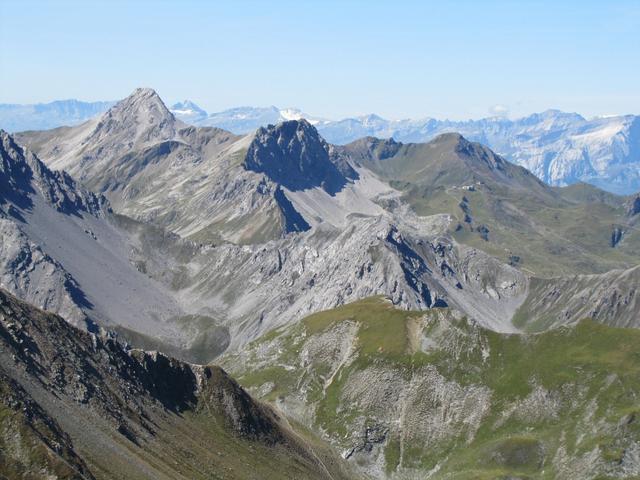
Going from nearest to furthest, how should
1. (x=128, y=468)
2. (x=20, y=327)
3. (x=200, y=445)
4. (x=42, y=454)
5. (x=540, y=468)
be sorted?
1. (x=42, y=454)
2. (x=128, y=468)
3. (x=20, y=327)
4. (x=200, y=445)
5. (x=540, y=468)

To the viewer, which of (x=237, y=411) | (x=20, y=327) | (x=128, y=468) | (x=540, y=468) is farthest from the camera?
(x=540, y=468)

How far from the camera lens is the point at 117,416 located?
146750mm

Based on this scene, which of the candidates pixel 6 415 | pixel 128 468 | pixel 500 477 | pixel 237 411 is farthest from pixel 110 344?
pixel 500 477

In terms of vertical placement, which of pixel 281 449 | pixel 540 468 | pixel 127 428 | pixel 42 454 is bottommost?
pixel 540 468

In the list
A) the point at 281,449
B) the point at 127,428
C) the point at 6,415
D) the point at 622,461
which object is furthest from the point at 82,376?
the point at 622,461

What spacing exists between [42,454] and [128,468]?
22181 millimetres

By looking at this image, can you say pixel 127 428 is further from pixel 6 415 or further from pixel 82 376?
pixel 6 415

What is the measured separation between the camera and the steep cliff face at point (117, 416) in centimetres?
11452

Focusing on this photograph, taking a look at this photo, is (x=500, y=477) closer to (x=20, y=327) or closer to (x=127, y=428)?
(x=127, y=428)

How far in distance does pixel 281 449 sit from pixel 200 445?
3032cm

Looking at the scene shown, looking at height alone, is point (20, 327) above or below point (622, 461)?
above

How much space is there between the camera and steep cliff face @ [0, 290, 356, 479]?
115 metres

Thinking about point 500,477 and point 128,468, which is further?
point 500,477

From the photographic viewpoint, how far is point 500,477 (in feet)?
634
